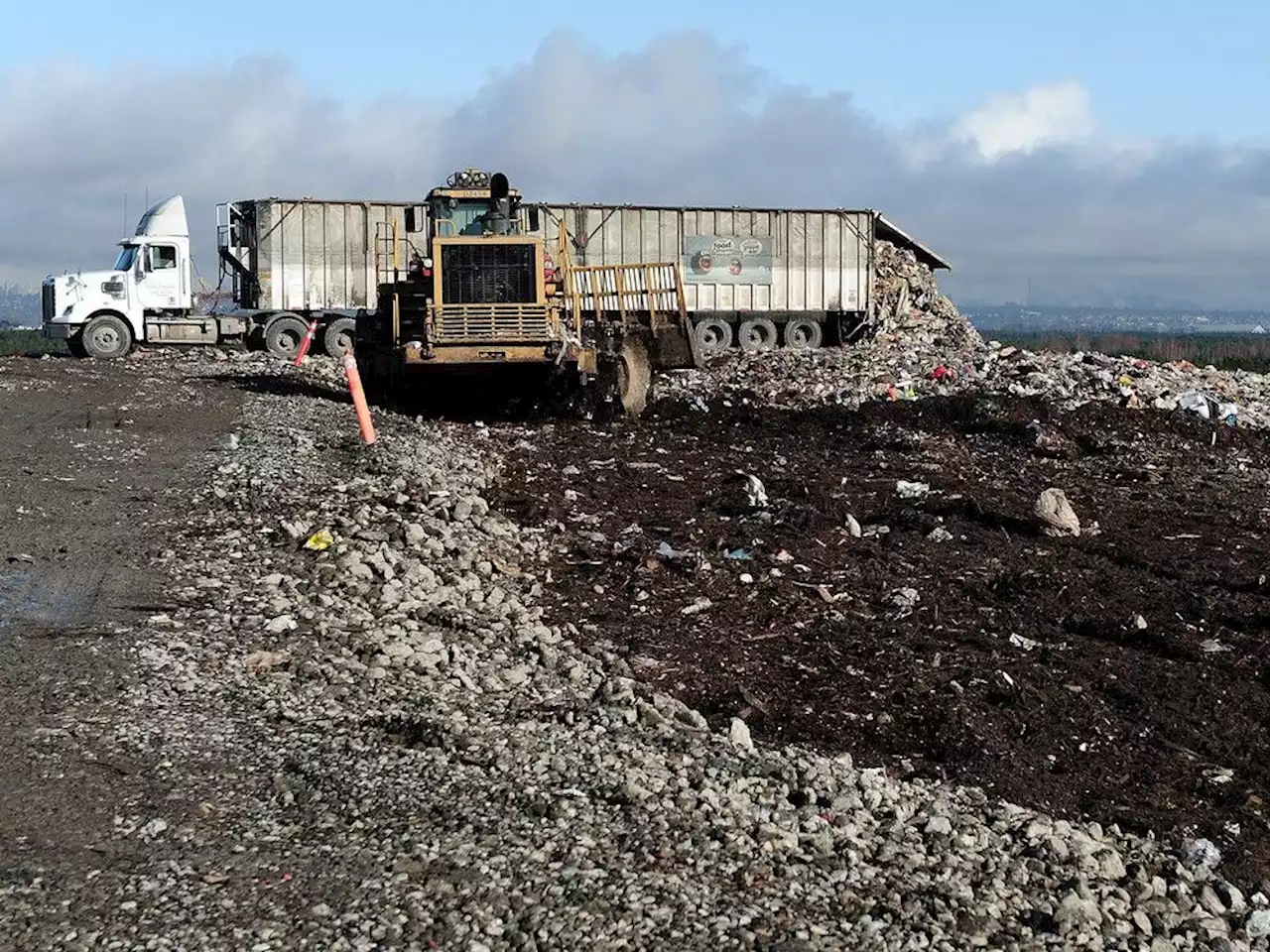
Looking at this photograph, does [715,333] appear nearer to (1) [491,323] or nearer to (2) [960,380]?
(2) [960,380]

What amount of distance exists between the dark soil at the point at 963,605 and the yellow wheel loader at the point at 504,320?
1.33m

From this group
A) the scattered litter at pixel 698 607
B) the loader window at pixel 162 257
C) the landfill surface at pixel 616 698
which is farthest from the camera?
the loader window at pixel 162 257

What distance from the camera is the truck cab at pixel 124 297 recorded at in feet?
81.5

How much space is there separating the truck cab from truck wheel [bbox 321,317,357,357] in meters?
2.59

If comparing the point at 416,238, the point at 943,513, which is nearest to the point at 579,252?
the point at 416,238

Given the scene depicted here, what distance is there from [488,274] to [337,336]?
11.3 m

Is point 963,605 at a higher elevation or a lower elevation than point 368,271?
lower

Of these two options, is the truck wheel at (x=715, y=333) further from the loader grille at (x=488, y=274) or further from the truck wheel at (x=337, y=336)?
the loader grille at (x=488, y=274)

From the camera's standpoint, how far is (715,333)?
30.6 meters

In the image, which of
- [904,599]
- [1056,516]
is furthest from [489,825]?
[1056,516]

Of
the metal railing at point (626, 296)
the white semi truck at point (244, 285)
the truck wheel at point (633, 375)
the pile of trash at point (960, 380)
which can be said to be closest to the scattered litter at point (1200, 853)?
the truck wheel at point (633, 375)

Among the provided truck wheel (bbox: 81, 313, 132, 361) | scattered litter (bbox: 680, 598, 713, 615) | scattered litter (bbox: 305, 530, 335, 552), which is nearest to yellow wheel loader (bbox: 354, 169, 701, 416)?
scattered litter (bbox: 305, 530, 335, 552)

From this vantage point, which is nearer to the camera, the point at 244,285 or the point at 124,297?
the point at 124,297

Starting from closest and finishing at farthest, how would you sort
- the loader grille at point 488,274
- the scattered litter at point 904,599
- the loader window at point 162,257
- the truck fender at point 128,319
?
the scattered litter at point 904,599
the loader grille at point 488,274
the truck fender at point 128,319
the loader window at point 162,257
